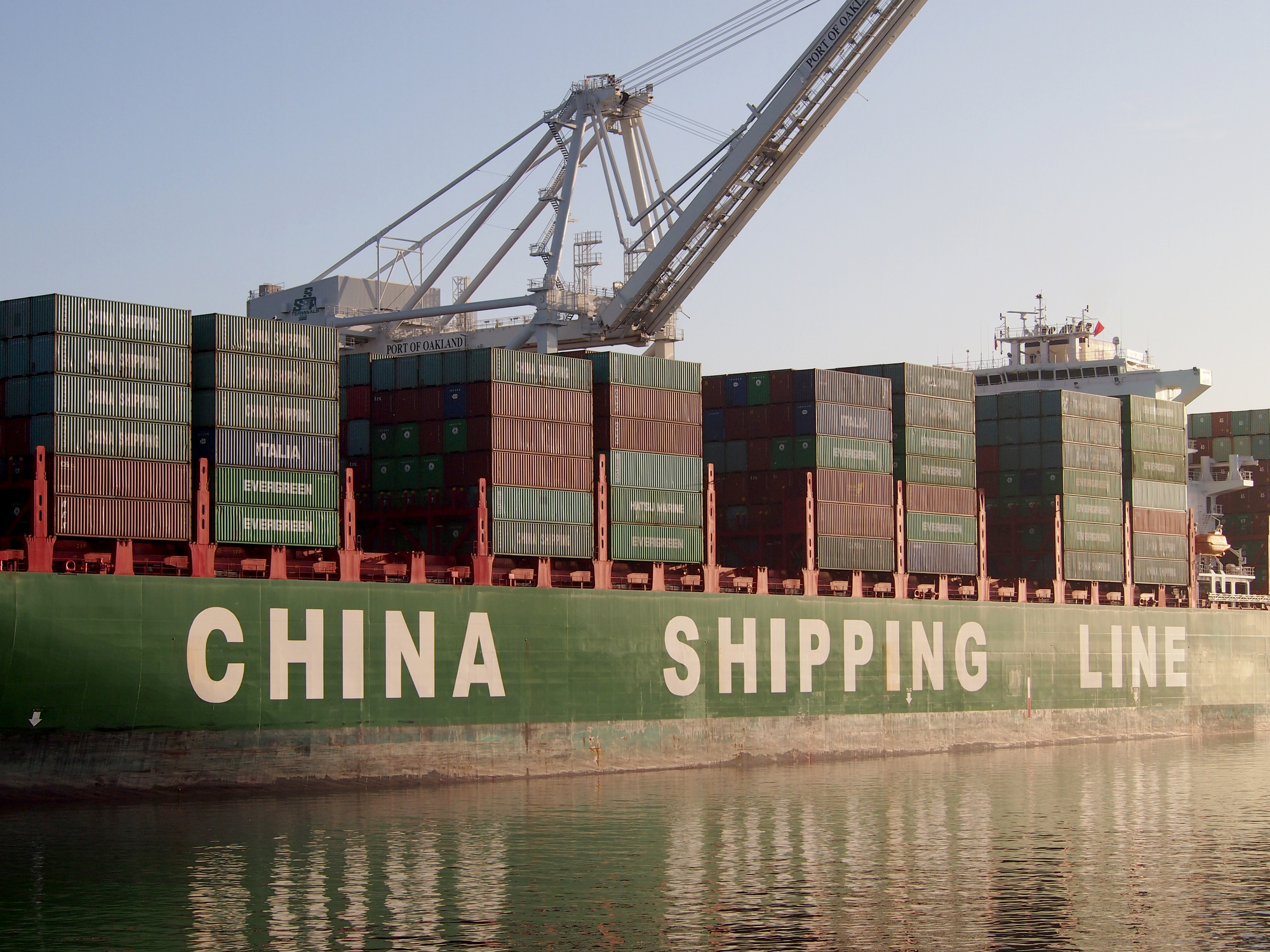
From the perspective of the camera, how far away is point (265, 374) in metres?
40.0

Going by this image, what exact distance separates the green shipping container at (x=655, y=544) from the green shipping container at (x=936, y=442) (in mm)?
10785

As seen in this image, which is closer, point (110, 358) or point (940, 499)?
point (110, 358)

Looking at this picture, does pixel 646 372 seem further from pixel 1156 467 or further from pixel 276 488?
pixel 1156 467

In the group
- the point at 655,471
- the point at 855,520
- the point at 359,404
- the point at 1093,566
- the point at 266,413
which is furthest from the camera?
the point at 1093,566

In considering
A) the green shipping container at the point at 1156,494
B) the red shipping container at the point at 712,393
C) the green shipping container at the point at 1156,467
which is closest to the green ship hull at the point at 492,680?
the green shipping container at the point at 1156,494

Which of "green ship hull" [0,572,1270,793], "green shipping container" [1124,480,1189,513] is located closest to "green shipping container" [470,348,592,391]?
"green ship hull" [0,572,1270,793]

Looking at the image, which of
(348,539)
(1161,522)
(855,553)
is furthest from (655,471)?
(1161,522)

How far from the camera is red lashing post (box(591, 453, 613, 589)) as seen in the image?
45.7 metres

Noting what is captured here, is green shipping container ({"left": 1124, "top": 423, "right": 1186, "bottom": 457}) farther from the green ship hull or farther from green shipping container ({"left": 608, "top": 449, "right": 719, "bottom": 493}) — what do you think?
green shipping container ({"left": 608, "top": 449, "right": 719, "bottom": 493})

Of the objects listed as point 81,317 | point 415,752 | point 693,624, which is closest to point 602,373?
point 693,624

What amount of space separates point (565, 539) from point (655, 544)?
351cm

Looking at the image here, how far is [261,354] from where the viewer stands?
131 ft

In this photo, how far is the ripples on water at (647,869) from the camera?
24031 mm

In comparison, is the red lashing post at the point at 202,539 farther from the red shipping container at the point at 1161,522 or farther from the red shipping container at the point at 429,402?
the red shipping container at the point at 1161,522
